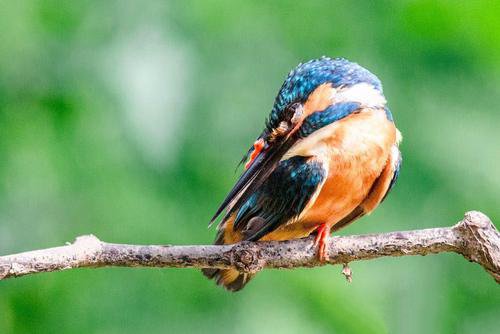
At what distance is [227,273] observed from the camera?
104 inches

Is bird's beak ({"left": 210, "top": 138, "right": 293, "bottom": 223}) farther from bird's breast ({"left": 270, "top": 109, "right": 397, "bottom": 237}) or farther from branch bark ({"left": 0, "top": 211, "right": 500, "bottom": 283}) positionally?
branch bark ({"left": 0, "top": 211, "right": 500, "bottom": 283})

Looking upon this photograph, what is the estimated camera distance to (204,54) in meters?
3.37

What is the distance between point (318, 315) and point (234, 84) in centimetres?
94

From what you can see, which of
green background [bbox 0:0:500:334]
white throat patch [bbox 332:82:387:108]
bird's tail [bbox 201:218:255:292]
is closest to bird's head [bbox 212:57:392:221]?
white throat patch [bbox 332:82:387:108]

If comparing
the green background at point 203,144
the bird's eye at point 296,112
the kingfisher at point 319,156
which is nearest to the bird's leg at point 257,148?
the kingfisher at point 319,156

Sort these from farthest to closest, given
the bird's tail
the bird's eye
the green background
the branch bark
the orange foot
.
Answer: the green background
the bird's tail
the bird's eye
the orange foot
the branch bark

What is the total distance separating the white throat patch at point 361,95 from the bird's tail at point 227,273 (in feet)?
1.63

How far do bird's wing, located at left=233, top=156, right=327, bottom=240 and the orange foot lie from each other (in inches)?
3.2

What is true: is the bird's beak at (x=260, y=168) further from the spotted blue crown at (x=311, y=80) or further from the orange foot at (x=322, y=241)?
the orange foot at (x=322, y=241)

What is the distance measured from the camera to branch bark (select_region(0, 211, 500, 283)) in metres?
1.97

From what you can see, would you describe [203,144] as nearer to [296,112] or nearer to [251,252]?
[296,112]

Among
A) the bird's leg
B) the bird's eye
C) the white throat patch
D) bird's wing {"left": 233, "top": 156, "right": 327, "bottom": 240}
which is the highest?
the white throat patch

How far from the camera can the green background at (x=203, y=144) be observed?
3197 millimetres

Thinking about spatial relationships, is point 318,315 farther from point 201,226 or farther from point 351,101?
point 351,101
